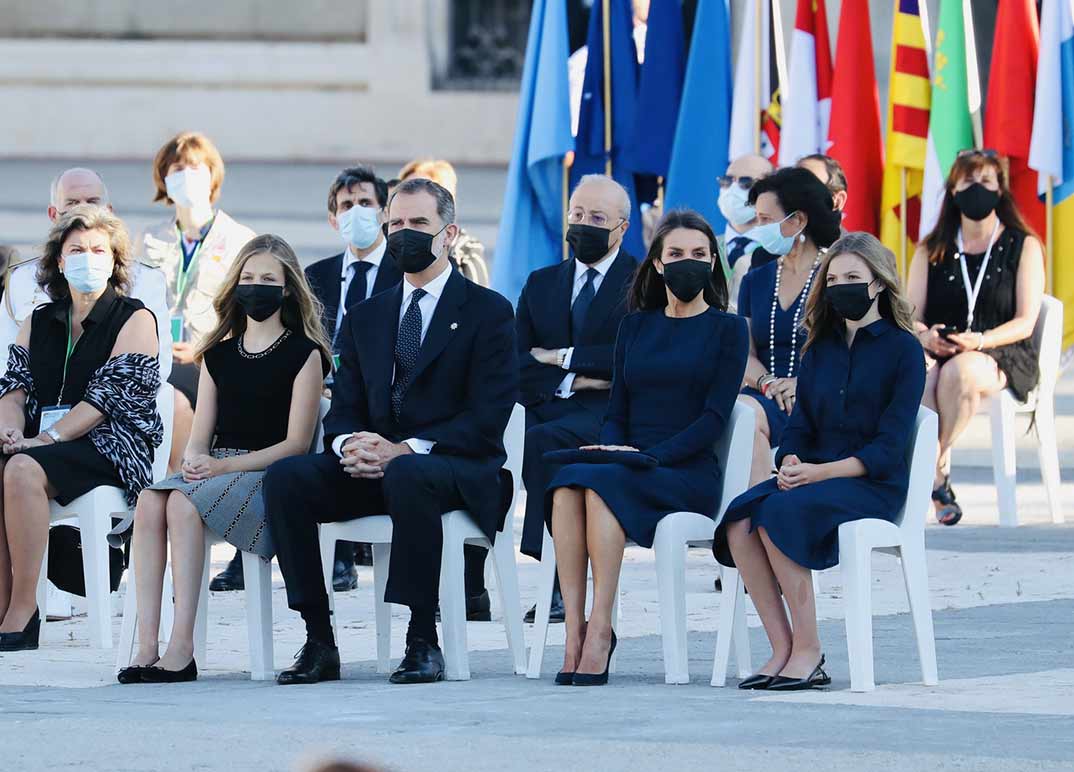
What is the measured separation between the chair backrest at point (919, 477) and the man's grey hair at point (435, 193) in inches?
66.2

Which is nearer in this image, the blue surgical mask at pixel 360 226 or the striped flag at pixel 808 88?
the blue surgical mask at pixel 360 226

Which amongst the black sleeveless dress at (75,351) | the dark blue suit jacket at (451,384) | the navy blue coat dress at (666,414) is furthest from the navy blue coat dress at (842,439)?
the black sleeveless dress at (75,351)

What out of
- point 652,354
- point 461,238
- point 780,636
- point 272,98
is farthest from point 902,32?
point 272,98

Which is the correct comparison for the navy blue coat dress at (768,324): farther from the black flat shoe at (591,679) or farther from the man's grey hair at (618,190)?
the black flat shoe at (591,679)

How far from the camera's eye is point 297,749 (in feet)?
17.9

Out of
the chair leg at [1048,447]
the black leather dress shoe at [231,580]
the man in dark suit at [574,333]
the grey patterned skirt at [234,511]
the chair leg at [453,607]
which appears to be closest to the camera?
the chair leg at [453,607]

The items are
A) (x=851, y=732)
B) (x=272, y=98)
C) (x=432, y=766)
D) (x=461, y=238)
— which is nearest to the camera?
(x=432, y=766)

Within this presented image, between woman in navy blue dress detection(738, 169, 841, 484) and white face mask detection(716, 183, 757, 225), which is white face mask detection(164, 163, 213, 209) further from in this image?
woman in navy blue dress detection(738, 169, 841, 484)

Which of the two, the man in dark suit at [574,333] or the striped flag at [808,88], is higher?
the striped flag at [808,88]


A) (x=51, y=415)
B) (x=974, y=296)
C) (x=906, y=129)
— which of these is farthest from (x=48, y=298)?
(x=906, y=129)

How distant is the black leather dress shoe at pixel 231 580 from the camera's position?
30.0ft

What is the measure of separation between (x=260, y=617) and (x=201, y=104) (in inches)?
614

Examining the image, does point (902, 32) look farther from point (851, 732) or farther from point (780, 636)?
point (851, 732)

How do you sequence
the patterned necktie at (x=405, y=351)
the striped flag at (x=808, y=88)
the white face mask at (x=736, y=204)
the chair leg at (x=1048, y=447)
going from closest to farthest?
1. the patterned necktie at (x=405, y=351)
2. the white face mask at (x=736, y=204)
3. the chair leg at (x=1048, y=447)
4. the striped flag at (x=808, y=88)
